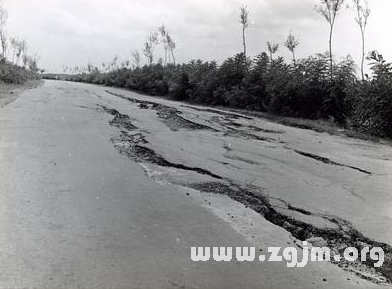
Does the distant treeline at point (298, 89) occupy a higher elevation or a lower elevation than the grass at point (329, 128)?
higher

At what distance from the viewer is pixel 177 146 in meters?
11.1

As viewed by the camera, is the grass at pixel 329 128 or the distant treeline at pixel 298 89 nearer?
the grass at pixel 329 128

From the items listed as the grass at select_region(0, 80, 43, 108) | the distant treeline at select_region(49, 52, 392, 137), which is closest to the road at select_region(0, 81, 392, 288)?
the distant treeline at select_region(49, 52, 392, 137)

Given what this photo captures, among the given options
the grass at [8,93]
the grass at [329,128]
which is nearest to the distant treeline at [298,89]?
the grass at [329,128]

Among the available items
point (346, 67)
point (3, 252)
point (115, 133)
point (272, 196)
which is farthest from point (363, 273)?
point (346, 67)

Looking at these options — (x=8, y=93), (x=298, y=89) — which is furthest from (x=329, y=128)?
(x=8, y=93)

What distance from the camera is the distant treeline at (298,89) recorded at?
1634 centimetres

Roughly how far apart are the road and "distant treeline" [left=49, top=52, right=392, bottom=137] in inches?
155

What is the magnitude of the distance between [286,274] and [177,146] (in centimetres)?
671

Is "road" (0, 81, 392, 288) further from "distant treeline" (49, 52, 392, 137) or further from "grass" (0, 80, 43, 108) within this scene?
"grass" (0, 80, 43, 108)

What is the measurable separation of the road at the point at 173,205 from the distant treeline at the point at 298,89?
155 inches

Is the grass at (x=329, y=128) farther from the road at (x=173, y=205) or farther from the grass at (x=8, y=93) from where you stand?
the grass at (x=8, y=93)

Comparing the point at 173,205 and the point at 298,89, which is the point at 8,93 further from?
the point at 173,205

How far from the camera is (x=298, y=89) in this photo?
21156mm
